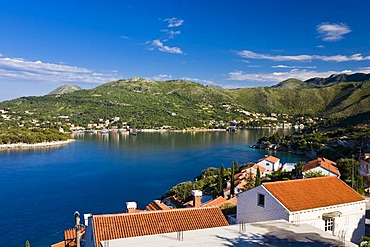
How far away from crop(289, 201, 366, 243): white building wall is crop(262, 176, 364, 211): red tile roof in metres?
0.11

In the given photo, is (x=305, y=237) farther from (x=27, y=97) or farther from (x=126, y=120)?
(x=27, y=97)

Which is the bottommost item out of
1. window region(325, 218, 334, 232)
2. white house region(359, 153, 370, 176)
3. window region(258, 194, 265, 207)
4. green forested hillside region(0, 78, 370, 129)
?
white house region(359, 153, 370, 176)

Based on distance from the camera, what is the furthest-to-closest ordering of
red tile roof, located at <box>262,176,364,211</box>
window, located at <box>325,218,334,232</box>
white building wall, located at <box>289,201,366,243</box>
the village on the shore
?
window, located at <box>325,218,334,232</box>, red tile roof, located at <box>262,176,364,211</box>, white building wall, located at <box>289,201,366,243</box>, the village on the shore

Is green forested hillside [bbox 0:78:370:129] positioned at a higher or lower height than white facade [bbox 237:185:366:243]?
higher

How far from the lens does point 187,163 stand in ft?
143

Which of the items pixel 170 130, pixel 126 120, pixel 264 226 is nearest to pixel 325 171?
pixel 264 226

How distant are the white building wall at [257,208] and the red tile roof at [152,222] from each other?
0.91m

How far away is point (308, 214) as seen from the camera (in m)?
7.35

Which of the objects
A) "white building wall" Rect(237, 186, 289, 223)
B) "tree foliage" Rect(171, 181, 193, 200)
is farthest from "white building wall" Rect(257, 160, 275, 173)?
"white building wall" Rect(237, 186, 289, 223)

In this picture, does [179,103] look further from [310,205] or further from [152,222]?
[152,222]

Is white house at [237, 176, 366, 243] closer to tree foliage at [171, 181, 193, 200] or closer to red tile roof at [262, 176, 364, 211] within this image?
red tile roof at [262, 176, 364, 211]

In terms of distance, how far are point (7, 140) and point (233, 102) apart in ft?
331

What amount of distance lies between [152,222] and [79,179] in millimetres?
28680

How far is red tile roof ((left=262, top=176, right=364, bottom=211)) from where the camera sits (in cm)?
755
